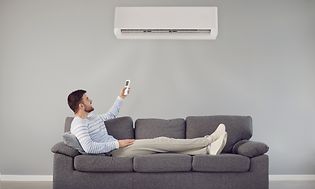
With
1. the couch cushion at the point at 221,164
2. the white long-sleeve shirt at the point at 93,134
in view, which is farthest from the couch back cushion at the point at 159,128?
the couch cushion at the point at 221,164

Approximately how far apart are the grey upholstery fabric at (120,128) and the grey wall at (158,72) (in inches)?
27.3

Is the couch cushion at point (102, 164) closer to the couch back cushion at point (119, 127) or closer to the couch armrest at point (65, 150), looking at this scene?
the couch armrest at point (65, 150)

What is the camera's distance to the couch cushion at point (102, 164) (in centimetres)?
369

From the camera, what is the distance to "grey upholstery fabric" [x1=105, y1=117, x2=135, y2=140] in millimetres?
4348

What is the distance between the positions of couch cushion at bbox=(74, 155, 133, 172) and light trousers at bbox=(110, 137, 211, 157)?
0.66ft

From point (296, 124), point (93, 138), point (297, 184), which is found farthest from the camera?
point (296, 124)

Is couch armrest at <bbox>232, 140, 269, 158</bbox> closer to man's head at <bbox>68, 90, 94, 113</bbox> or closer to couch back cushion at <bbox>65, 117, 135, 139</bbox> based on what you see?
couch back cushion at <bbox>65, 117, 135, 139</bbox>

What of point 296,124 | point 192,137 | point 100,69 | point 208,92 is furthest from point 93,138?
point 296,124

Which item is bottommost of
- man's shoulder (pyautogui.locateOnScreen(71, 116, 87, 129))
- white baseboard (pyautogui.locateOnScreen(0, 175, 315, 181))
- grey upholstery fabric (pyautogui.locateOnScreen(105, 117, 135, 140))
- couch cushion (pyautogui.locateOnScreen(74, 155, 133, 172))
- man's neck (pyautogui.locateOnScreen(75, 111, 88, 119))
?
white baseboard (pyautogui.locateOnScreen(0, 175, 315, 181))

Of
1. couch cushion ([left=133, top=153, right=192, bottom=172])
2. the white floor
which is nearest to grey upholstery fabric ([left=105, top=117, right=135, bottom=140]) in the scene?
couch cushion ([left=133, top=153, right=192, bottom=172])

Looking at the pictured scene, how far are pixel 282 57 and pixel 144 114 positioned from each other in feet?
5.95

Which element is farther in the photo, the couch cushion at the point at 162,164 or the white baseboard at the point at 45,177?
the white baseboard at the point at 45,177

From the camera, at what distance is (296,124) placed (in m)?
5.10

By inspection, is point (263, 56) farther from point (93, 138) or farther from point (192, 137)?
point (93, 138)
